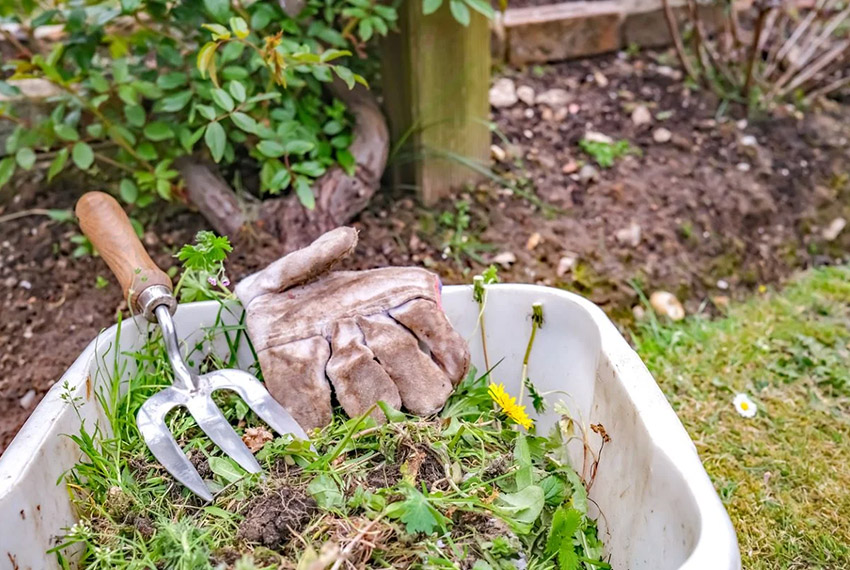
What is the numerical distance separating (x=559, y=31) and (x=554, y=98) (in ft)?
0.98

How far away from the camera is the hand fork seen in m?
1.12

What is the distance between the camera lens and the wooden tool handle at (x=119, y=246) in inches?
47.9

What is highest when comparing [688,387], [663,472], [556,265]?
[663,472]

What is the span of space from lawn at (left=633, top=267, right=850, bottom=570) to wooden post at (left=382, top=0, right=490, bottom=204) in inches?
26.2

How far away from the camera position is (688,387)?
65.9 inches

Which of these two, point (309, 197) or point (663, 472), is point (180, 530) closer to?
point (663, 472)

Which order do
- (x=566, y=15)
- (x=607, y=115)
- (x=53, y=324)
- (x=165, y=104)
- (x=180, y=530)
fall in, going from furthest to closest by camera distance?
(x=566, y=15)
(x=607, y=115)
(x=53, y=324)
(x=165, y=104)
(x=180, y=530)

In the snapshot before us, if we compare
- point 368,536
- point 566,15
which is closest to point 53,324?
point 368,536

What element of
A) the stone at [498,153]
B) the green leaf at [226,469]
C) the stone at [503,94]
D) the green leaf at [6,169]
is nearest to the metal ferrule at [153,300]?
the green leaf at [226,469]

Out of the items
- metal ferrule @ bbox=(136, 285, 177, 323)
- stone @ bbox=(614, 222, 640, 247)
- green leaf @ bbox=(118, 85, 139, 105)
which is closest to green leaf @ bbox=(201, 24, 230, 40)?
green leaf @ bbox=(118, 85, 139, 105)

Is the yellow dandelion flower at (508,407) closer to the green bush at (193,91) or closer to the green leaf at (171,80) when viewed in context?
the green bush at (193,91)

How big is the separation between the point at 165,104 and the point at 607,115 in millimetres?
1410

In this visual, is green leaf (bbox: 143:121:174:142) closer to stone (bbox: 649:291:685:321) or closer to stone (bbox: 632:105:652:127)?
stone (bbox: 649:291:685:321)

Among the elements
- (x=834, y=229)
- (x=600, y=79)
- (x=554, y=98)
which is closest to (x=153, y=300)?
(x=554, y=98)
